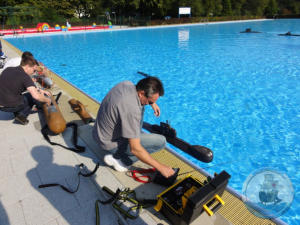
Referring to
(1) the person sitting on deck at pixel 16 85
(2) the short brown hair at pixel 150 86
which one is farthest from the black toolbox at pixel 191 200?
(1) the person sitting on deck at pixel 16 85

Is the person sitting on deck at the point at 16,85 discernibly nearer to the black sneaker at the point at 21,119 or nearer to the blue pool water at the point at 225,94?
the black sneaker at the point at 21,119

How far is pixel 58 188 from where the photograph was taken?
270 cm

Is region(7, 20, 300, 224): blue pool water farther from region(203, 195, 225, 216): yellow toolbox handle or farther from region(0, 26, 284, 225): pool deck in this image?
region(203, 195, 225, 216): yellow toolbox handle

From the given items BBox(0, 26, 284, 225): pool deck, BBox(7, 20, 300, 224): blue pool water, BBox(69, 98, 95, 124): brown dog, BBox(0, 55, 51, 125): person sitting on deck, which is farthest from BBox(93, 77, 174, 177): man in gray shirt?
BBox(7, 20, 300, 224): blue pool water

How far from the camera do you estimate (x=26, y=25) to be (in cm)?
3077

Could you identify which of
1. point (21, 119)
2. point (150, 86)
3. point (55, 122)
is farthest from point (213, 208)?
point (21, 119)

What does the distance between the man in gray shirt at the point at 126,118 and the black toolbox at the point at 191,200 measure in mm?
253

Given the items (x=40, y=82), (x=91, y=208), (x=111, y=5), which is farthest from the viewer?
(x=111, y=5)

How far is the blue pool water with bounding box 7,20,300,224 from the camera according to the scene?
16.0 feet

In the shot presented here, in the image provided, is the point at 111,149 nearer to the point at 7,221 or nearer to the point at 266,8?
the point at 7,221

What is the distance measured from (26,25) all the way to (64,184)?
36.3 m

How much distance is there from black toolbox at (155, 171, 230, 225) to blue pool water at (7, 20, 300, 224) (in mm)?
2140

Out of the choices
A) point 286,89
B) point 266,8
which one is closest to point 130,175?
point 286,89

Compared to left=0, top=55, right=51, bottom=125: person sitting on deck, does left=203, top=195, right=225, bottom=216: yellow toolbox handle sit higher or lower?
lower
